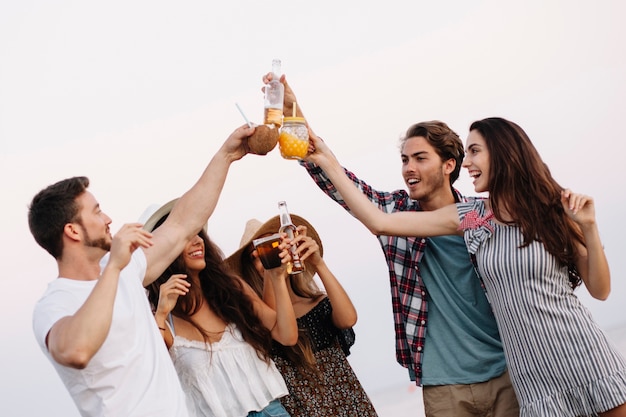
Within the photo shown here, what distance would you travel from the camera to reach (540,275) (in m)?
3.66

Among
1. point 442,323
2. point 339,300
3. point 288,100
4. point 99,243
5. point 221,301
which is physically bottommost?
point 442,323

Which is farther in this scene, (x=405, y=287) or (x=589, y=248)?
(x=405, y=287)

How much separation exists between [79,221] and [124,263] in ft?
1.56

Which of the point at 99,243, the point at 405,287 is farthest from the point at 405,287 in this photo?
the point at 99,243

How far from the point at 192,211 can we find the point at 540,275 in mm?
1502

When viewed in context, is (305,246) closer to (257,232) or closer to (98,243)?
(257,232)

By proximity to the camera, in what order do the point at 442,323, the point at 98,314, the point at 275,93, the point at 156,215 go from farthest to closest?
the point at 156,215 < the point at 442,323 < the point at 275,93 < the point at 98,314

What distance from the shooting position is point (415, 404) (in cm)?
1252

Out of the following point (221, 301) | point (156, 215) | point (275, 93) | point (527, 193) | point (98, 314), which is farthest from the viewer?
point (156, 215)

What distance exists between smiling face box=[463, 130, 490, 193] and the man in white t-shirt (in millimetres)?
1395

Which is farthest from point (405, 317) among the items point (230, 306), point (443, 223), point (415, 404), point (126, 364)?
point (415, 404)

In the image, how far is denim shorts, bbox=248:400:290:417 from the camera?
4184 millimetres

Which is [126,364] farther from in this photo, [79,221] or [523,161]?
[523,161]

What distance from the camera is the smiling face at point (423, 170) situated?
4.52m
